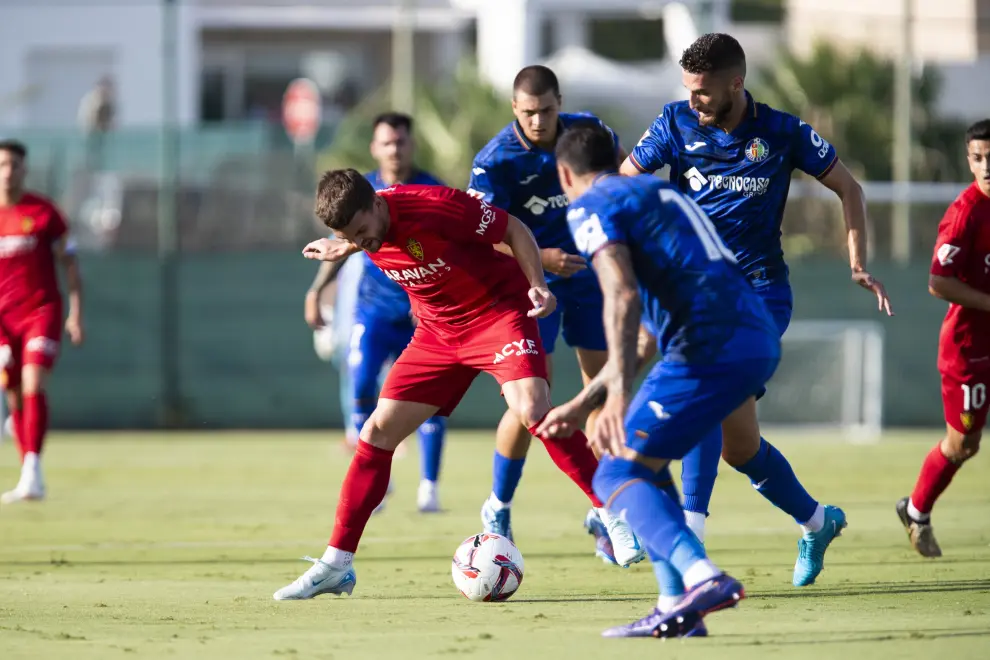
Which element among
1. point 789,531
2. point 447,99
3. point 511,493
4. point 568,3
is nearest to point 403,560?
point 511,493

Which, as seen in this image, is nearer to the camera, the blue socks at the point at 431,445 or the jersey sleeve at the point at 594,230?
the jersey sleeve at the point at 594,230

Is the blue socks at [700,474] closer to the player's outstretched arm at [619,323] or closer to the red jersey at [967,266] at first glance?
the red jersey at [967,266]

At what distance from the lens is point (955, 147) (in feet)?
65.3

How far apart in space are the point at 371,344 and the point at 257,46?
2033 cm

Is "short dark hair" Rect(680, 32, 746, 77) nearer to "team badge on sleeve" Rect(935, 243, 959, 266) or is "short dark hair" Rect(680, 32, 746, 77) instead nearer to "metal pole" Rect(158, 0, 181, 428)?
"team badge on sleeve" Rect(935, 243, 959, 266)

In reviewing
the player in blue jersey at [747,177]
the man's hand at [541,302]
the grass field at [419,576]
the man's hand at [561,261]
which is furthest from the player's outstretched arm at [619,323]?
the man's hand at [561,261]

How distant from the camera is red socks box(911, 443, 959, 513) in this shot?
27.6 ft

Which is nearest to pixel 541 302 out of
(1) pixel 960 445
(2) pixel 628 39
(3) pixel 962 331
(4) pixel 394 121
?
(3) pixel 962 331

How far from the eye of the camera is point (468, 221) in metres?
6.89

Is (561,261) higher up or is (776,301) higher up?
(561,261)

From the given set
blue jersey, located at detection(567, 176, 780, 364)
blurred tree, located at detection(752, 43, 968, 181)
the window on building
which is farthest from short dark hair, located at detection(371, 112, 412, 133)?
the window on building

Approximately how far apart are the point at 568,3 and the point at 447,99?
575 centimetres

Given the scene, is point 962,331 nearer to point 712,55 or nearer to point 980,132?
point 980,132

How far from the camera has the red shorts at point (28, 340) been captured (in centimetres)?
1173
